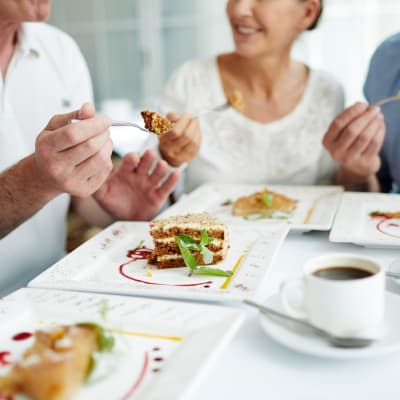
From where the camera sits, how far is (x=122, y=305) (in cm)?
103

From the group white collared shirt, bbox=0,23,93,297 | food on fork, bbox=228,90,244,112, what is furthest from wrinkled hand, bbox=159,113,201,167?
white collared shirt, bbox=0,23,93,297

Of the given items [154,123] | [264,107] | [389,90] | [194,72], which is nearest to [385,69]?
[389,90]

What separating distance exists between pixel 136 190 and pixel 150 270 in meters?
0.54

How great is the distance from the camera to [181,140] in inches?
74.0

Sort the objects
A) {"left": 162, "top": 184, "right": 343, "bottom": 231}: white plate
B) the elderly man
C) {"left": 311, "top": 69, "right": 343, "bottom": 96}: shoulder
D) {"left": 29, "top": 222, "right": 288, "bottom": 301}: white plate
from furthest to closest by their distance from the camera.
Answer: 1. {"left": 311, "top": 69, "right": 343, "bottom": 96}: shoulder
2. {"left": 162, "top": 184, "right": 343, "bottom": 231}: white plate
3. the elderly man
4. {"left": 29, "top": 222, "right": 288, "bottom": 301}: white plate

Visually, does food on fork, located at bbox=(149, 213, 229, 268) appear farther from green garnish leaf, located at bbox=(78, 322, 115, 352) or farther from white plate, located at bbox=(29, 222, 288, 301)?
green garnish leaf, located at bbox=(78, 322, 115, 352)

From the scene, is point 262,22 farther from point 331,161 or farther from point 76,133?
point 76,133

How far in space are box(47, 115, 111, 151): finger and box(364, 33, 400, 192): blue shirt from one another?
1.26 m

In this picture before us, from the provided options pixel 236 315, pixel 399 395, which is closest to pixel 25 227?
pixel 236 315

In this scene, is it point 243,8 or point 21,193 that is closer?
point 21,193

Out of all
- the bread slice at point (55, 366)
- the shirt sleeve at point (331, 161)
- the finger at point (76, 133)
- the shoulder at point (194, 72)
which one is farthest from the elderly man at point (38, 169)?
the shirt sleeve at point (331, 161)

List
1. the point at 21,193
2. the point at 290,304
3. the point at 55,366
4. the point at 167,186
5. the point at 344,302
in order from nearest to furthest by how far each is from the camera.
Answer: the point at 55,366 < the point at 344,302 < the point at 290,304 < the point at 21,193 < the point at 167,186

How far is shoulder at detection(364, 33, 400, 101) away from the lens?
6.81ft

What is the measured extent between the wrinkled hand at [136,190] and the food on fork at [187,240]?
0.35 meters
